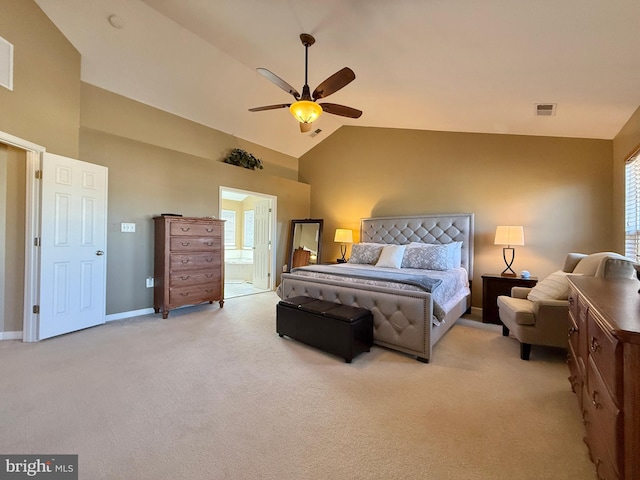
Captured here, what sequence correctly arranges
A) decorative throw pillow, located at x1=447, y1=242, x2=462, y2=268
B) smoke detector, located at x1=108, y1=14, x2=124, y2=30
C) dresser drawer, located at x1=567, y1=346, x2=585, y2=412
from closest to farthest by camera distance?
dresser drawer, located at x1=567, y1=346, x2=585, y2=412, smoke detector, located at x1=108, y1=14, x2=124, y2=30, decorative throw pillow, located at x1=447, y1=242, x2=462, y2=268

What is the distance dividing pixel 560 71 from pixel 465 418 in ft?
9.66

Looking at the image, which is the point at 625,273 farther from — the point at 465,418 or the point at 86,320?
the point at 86,320

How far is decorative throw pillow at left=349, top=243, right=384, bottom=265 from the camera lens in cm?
465

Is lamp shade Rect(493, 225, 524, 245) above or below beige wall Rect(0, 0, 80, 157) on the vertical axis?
below

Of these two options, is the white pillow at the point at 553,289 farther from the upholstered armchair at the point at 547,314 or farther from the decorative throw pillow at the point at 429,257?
the decorative throw pillow at the point at 429,257

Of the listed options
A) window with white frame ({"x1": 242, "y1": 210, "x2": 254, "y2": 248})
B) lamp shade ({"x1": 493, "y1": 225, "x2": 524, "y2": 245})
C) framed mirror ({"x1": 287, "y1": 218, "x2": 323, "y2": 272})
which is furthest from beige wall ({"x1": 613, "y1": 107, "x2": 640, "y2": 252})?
window with white frame ({"x1": 242, "y1": 210, "x2": 254, "y2": 248})

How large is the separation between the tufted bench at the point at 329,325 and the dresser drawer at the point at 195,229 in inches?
79.8

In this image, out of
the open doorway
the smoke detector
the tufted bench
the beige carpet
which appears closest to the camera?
the beige carpet

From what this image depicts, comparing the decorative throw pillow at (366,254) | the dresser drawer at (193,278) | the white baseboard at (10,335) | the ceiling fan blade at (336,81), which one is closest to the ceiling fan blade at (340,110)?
the ceiling fan blade at (336,81)

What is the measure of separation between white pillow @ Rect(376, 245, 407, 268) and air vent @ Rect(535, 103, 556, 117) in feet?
7.80

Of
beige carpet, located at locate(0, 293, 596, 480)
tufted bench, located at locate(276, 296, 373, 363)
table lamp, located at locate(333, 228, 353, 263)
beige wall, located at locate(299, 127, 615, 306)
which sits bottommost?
beige carpet, located at locate(0, 293, 596, 480)

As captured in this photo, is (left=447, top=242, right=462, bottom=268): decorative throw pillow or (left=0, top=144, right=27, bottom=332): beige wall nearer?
(left=0, top=144, right=27, bottom=332): beige wall

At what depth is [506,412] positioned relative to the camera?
1860 millimetres

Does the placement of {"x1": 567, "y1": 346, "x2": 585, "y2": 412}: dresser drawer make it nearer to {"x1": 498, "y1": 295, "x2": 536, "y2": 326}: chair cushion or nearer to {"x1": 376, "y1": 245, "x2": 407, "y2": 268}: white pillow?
{"x1": 498, "y1": 295, "x2": 536, "y2": 326}: chair cushion
